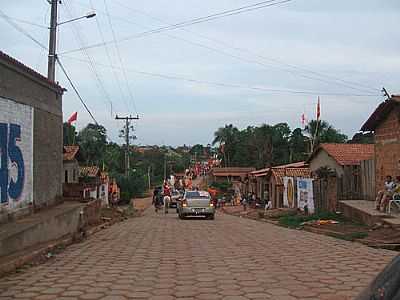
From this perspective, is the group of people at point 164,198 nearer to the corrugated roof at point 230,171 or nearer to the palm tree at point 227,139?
the corrugated roof at point 230,171

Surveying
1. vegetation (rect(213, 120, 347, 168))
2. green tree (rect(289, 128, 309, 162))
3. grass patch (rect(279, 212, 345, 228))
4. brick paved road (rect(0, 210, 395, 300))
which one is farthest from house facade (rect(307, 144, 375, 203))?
green tree (rect(289, 128, 309, 162))

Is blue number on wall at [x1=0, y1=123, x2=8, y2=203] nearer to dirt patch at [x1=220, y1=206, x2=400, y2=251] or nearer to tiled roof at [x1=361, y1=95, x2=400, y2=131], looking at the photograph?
dirt patch at [x1=220, y1=206, x2=400, y2=251]

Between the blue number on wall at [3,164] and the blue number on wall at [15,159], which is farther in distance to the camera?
the blue number on wall at [15,159]

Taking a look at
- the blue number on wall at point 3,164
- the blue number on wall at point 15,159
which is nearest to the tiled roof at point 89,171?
the blue number on wall at point 15,159

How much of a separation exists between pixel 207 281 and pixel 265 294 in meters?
1.28

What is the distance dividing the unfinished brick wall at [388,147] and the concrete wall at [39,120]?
12153 mm

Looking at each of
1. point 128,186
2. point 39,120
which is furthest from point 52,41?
point 128,186

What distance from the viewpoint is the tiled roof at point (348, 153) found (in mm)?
32781

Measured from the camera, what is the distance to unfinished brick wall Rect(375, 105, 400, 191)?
19.9 m

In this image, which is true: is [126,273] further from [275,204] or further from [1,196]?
[275,204]

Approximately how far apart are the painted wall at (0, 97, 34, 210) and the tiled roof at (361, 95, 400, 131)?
41.4 feet

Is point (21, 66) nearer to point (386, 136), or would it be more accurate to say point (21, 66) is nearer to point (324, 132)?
point (386, 136)

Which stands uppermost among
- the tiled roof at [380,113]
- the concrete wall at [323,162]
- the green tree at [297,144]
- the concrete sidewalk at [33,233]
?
the green tree at [297,144]

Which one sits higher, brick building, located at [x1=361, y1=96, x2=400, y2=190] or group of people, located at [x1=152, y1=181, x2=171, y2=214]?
brick building, located at [x1=361, y1=96, x2=400, y2=190]
